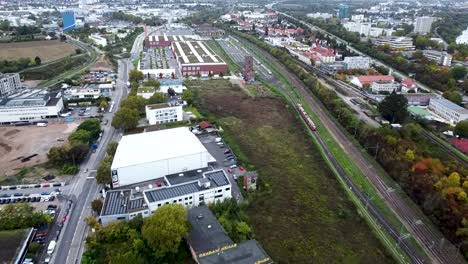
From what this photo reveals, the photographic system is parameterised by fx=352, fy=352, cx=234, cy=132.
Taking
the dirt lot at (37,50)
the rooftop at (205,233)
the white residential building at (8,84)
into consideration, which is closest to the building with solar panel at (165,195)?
the rooftop at (205,233)

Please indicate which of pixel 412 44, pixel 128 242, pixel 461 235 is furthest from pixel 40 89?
pixel 412 44

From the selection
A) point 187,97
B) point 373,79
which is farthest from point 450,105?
point 187,97

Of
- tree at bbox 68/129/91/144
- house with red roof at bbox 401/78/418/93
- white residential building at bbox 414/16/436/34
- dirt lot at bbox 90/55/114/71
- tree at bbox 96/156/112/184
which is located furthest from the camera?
white residential building at bbox 414/16/436/34

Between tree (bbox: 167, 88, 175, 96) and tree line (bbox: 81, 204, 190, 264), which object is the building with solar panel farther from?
tree (bbox: 167, 88, 175, 96)

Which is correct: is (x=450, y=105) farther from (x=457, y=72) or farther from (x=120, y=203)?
(x=120, y=203)

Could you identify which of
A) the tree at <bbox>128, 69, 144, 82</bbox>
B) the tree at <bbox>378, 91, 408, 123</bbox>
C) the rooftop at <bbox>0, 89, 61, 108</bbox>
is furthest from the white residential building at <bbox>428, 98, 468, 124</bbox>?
the rooftop at <bbox>0, 89, 61, 108</bbox>

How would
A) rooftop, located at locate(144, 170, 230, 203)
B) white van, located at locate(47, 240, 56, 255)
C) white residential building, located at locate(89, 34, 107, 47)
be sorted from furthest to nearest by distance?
1. white residential building, located at locate(89, 34, 107, 47)
2. rooftop, located at locate(144, 170, 230, 203)
3. white van, located at locate(47, 240, 56, 255)
